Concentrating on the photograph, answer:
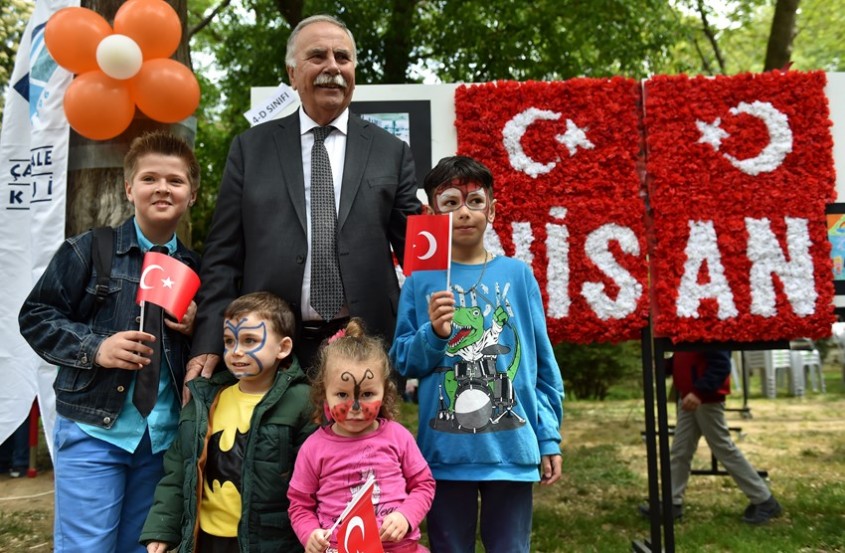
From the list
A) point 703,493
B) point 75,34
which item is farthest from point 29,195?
point 703,493

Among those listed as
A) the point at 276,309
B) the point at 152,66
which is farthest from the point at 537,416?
the point at 152,66

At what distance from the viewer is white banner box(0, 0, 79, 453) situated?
4.68 metres

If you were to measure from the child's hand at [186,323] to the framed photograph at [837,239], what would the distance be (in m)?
3.43

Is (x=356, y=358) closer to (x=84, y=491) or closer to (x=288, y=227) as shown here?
(x=288, y=227)

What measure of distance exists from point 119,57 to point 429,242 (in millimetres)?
2764

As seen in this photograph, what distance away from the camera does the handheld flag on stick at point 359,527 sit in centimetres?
203

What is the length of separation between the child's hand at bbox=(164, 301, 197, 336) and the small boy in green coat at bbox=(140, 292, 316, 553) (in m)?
0.17

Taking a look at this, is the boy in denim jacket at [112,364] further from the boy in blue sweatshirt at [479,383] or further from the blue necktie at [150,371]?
the boy in blue sweatshirt at [479,383]

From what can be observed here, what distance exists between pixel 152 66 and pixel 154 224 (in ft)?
6.86

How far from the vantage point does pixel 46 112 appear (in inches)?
184

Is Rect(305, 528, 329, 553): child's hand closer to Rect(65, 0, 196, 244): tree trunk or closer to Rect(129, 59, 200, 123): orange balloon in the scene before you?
Rect(65, 0, 196, 244): tree trunk

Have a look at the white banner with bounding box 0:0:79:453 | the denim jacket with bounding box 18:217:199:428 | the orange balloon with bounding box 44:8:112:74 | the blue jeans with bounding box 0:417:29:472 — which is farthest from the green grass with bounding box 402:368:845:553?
the blue jeans with bounding box 0:417:29:472

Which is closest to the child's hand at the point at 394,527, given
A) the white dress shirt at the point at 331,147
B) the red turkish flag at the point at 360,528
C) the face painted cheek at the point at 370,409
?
the red turkish flag at the point at 360,528

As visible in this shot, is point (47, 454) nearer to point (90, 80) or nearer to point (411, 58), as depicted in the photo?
point (90, 80)
